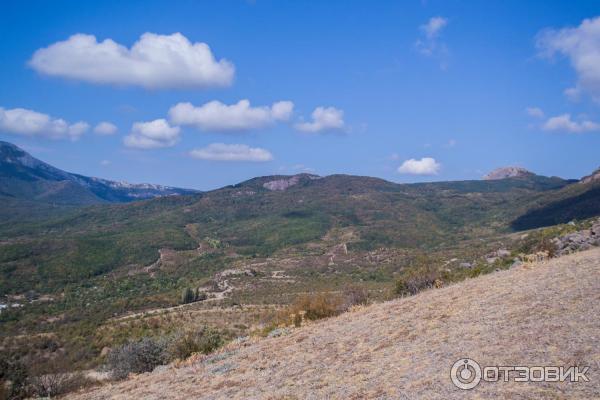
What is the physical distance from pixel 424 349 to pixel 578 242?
18.5 m

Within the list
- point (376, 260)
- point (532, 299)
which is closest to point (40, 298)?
point (376, 260)

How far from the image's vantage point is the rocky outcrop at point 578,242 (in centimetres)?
2244

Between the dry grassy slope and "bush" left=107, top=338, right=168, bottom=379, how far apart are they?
258 cm

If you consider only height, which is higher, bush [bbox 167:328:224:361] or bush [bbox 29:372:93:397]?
A: bush [bbox 167:328:224:361]

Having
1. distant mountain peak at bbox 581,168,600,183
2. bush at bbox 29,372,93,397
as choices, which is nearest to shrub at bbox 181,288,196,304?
bush at bbox 29,372,93,397

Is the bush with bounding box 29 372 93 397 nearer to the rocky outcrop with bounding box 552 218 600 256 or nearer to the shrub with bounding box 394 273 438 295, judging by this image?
the shrub with bounding box 394 273 438 295

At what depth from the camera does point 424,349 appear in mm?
9883

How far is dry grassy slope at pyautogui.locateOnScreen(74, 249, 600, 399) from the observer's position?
7.77 m

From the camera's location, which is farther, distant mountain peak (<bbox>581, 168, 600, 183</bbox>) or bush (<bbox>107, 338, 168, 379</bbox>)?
distant mountain peak (<bbox>581, 168, 600, 183</bbox>)

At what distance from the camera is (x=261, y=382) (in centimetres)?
1062

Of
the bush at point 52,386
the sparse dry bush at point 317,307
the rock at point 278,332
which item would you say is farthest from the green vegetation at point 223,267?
the bush at point 52,386

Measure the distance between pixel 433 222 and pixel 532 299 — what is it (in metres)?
154

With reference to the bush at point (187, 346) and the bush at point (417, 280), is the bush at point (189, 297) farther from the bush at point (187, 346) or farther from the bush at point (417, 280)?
the bush at point (187, 346)

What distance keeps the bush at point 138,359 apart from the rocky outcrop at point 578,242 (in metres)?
20.4
